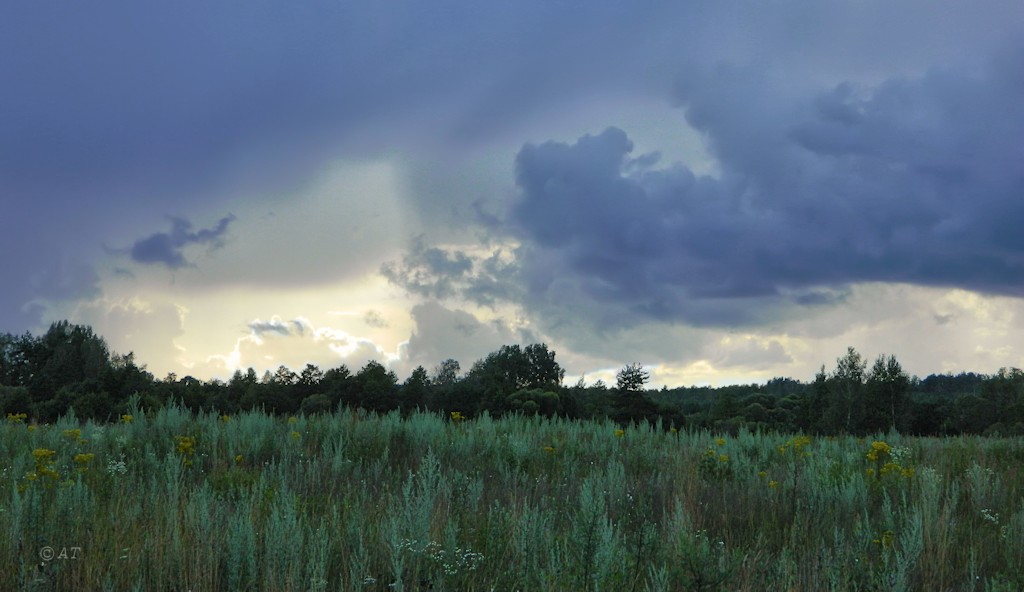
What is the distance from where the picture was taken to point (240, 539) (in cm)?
465

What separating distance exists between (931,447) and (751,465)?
5.18m

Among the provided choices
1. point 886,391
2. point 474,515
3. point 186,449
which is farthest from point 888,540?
point 886,391

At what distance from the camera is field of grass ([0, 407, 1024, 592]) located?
4.50m

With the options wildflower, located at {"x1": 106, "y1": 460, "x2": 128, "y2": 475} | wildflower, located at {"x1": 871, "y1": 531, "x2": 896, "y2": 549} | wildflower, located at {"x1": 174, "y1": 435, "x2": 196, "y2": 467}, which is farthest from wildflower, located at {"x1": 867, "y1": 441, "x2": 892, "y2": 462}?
wildflower, located at {"x1": 106, "y1": 460, "x2": 128, "y2": 475}

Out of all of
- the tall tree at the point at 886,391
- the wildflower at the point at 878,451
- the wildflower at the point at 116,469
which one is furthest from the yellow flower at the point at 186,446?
the tall tree at the point at 886,391

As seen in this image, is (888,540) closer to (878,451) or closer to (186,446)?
(878,451)

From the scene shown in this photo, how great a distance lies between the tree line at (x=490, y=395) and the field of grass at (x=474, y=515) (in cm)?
390

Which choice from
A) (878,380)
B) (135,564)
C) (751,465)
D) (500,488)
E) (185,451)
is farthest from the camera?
(878,380)

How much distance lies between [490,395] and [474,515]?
81.9 feet

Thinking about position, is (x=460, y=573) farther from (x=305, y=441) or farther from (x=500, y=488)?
(x=305, y=441)

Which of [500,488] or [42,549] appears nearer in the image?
[42,549]

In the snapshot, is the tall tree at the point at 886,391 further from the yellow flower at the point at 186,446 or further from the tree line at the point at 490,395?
the yellow flower at the point at 186,446

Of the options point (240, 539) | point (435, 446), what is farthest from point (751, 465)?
point (240, 539)

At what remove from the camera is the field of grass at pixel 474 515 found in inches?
177
